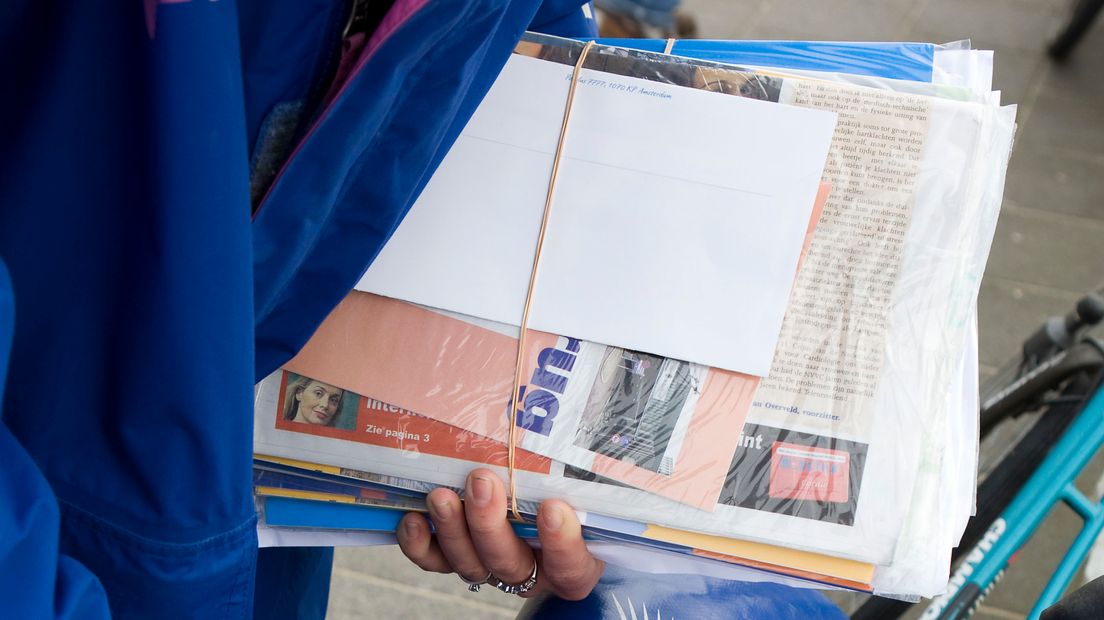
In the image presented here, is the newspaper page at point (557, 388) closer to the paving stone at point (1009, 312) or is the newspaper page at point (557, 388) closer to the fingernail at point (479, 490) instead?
the fingernail at point (479, 490)

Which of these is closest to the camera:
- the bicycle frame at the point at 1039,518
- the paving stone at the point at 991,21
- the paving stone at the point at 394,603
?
the bicycle frame at the point at 1039,518

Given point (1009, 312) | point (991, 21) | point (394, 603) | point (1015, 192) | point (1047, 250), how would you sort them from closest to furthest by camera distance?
point (394, 603) → point (1009, 312) → point (1047, 250) → point (1015, 192) → point (991, 21)

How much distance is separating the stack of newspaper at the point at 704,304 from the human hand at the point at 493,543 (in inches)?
0.8

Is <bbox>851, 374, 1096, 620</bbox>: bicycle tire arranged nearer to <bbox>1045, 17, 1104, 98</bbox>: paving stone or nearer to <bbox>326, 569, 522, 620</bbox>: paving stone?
<bbox>326, 569, 522, 620</bbox>: paving stone

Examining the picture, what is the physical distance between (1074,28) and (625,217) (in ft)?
8.72

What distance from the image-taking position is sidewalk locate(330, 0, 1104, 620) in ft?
5.82

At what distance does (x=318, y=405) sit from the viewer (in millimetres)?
690

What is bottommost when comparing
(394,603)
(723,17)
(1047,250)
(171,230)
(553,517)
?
(394,603)

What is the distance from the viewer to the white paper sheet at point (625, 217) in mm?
665

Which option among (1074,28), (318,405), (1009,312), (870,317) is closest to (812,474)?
(870,317)

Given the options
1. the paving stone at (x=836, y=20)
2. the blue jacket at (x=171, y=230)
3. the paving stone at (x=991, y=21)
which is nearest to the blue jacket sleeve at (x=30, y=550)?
the blue jacket at (x=171, y=230)

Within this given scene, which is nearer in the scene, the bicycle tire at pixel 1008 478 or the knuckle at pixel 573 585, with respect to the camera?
the knuckle at pixel 573 585

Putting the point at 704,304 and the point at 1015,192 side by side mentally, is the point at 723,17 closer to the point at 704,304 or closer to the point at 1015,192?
the point at 1015,192

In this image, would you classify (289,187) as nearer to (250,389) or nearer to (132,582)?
(250,389)
